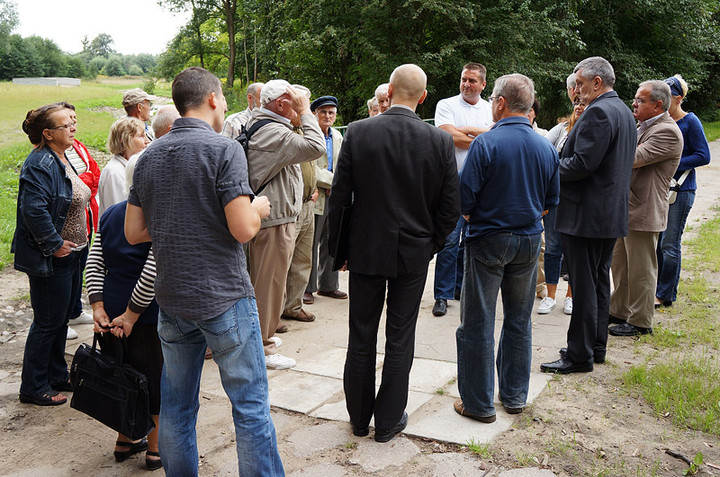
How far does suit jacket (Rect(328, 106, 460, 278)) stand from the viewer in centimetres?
356

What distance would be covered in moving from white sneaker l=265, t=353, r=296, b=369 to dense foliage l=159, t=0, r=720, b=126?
13382mm

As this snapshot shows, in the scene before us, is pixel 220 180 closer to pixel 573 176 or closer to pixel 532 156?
pixel 532 156

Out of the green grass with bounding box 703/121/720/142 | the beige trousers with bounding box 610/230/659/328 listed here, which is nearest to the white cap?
the beige trousers with bounding box 610/230/659/328

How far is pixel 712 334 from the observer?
556 centimetres

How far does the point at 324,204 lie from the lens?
6789 mm

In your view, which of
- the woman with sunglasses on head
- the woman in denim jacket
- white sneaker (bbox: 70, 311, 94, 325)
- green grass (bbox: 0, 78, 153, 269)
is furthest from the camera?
green grass (bbox: 0, 78, 153, 269)

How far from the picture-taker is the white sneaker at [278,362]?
4961mm

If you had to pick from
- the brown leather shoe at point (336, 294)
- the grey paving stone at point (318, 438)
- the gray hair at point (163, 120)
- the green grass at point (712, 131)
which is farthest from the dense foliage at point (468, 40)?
the grey paving stone at point (318, 438)

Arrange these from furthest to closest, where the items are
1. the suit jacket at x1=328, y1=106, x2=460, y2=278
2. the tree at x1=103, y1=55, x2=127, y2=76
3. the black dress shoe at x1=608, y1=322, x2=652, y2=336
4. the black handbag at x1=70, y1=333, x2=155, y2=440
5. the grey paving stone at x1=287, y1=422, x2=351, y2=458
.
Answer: the tree at x1=103, y1=55, x2=127, y2=76 → the black dress shoe at x1=608, y1=322, x2=652, y2=336 → the grey paving stone at x1=287, y1=422, x2=351, y2=458 → the suit jacket at x1=328, y1=106, x2=460, y2=278 → the black handbag at x1=70, y1=333, x2=155, y2=440

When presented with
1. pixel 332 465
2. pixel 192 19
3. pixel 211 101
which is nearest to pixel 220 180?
pixel 211 101

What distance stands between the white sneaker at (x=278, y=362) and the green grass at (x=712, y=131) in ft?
75.2

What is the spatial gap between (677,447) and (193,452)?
268cm

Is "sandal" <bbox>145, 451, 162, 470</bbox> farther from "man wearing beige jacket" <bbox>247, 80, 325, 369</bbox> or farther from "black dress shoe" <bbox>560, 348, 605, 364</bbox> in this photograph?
"black dress shoe" <bbox>560, 348, 605, 364</bbox>

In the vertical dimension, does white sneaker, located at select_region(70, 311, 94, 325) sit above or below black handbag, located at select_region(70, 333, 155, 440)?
below
